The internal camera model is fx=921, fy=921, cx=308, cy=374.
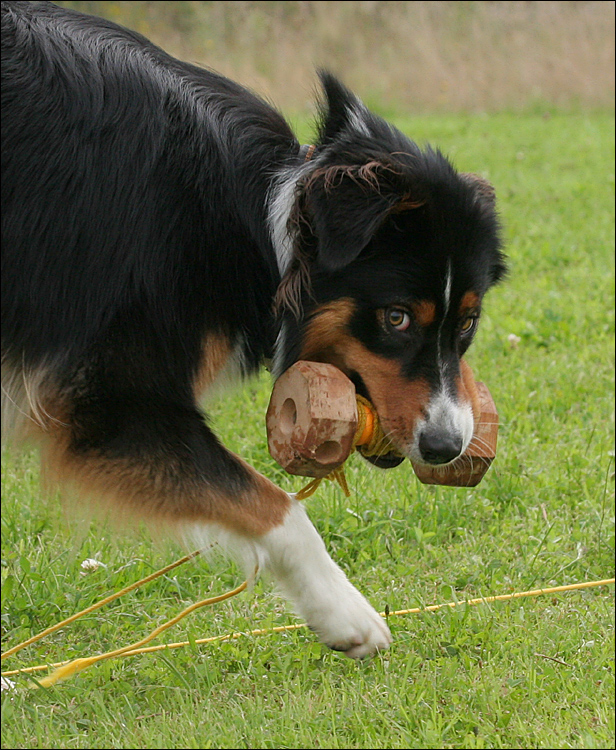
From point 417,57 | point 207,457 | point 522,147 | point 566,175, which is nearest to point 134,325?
point 207,457

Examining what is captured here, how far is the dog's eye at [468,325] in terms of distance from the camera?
3475mm

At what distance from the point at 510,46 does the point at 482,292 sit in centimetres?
1510

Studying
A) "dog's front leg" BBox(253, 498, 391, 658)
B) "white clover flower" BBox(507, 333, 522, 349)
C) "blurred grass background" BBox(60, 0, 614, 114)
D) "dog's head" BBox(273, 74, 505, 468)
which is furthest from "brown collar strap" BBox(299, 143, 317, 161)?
"blurred grass background" BBox(60, 0, 614, 114)

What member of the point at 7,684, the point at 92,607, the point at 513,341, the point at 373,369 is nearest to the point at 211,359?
the point at 373,369

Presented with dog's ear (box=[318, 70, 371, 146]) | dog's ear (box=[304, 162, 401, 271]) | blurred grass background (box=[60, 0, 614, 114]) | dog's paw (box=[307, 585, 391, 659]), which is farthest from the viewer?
blurred grass background (box=[60, 0, 614, 114])

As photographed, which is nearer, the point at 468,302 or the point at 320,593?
the point at 320,593

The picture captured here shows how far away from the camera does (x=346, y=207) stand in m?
3.10

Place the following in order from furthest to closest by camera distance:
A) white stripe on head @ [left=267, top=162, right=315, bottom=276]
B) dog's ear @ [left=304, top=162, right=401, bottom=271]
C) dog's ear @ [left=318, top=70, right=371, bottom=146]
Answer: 1. dog's ear @ [left=318, top=70, right=371, bottom=146]
2. white stripe on head @ [left=267, top=162, right=315, bottom=276]
3. dog's ear @ [left=304, top=162, right=401, bottom=271]

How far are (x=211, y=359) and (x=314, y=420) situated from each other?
51 cm

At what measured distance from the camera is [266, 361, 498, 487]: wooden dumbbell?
3.10 m

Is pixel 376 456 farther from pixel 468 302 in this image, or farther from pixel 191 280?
pixel 191 280

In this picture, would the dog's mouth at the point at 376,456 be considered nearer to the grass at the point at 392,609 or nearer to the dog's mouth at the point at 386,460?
the dog's mouth at the point at 386,460

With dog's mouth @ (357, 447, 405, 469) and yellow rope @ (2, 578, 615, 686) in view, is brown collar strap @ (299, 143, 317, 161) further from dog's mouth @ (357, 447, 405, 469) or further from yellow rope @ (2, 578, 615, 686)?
yellow rope @ (2, 578, 615, 686)

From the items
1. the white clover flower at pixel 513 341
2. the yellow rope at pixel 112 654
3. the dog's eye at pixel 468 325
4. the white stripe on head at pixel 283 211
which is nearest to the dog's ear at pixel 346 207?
the white stripe on head at pixel 283 211
